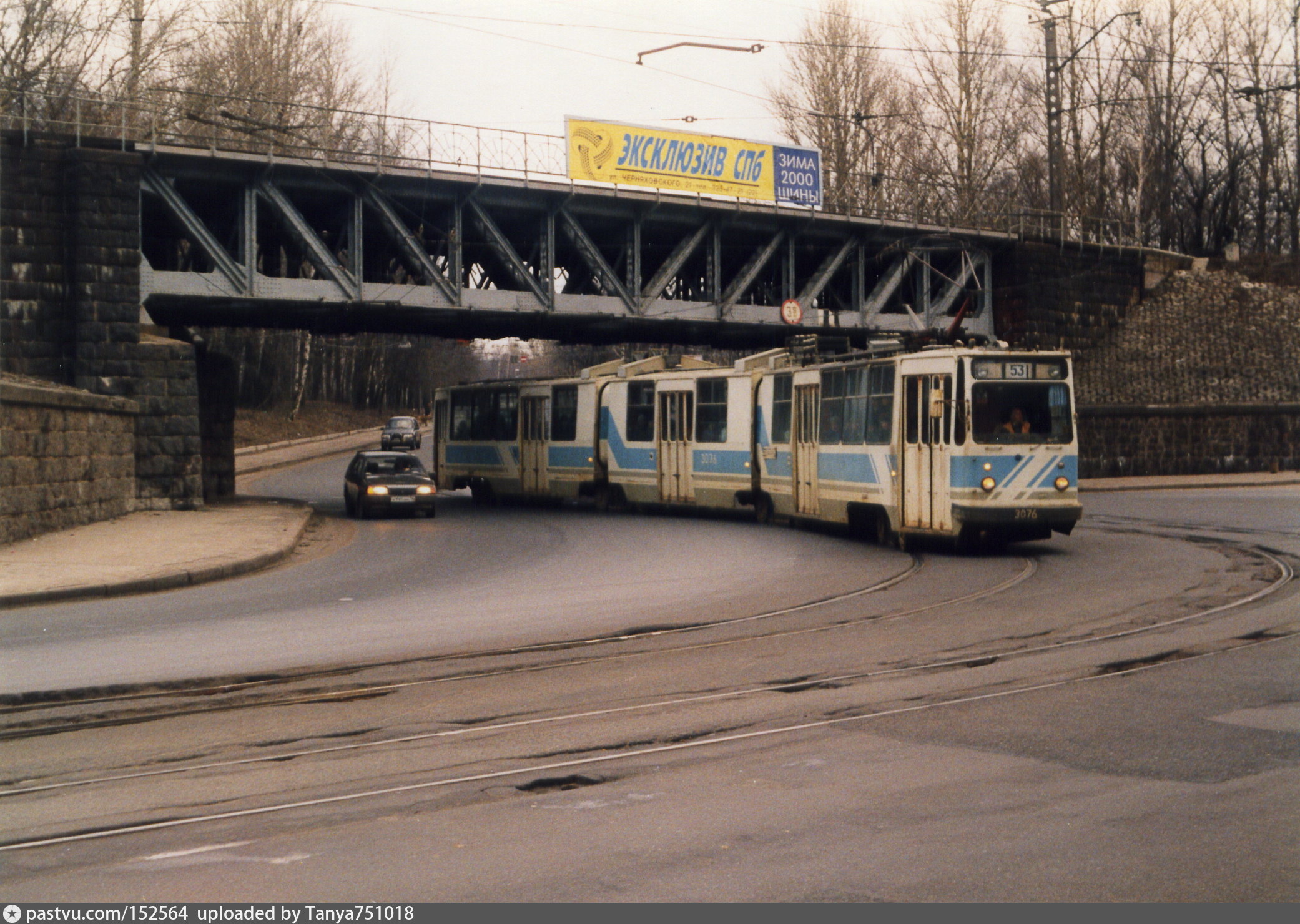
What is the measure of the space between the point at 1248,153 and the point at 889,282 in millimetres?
35222

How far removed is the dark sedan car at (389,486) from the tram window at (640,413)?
482cm

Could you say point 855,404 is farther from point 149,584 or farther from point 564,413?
point 564,413

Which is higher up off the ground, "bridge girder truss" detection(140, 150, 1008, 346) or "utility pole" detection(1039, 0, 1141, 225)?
"utility pole" detection(1039, 0, 1141, 225)

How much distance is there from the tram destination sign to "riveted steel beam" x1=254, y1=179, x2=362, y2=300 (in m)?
6.30

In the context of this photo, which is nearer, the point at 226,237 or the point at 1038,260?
the point at 226,237

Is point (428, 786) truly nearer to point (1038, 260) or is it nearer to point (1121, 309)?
point (1038, 260)

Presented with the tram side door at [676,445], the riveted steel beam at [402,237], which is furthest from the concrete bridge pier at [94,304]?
the tram side door at [676,445]

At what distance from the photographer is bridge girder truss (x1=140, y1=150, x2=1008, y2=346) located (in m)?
29.2

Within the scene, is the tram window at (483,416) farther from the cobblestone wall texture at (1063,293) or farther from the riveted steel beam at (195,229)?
the cobblestone wall texture at (1063,293)

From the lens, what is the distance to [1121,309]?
45.6 metres

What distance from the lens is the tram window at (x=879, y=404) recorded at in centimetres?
1998

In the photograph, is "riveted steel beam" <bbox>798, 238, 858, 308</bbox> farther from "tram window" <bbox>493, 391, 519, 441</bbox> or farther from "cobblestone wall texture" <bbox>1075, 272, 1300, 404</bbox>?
"cobblestone wall texture" <bbox>1075, 272, 1300, 404</bbox>

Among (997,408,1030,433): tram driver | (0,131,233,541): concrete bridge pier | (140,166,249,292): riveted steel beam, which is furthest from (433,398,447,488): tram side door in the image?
(997,408,1030,433): tram driver

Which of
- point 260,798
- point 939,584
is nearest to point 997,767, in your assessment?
point 260,798
